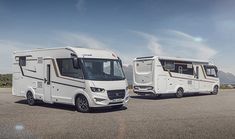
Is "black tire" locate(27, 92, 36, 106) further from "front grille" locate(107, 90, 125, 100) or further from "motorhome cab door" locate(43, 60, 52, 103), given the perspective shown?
"front grille" locate(107, 90, 125, 100)

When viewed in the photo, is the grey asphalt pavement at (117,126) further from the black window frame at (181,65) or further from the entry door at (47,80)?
the black window frame at (181,65)

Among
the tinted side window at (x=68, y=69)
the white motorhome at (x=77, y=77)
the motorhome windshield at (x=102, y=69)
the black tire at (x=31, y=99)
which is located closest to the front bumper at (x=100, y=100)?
the white motorhome at (x=77, y=77)

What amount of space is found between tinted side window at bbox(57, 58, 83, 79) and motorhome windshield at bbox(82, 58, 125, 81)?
36cm

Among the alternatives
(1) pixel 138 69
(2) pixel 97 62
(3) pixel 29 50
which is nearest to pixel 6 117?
(2) pixel 97 62

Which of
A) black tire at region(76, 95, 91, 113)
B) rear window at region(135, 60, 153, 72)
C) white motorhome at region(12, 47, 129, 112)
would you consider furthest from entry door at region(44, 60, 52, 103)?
rear window at region(135, 60, 153, 72)

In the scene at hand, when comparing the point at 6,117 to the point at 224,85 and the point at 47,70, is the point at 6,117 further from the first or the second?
the point at 224,85

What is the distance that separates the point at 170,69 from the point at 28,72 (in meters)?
9.56

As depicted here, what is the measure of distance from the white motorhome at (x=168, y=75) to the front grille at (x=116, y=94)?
697cm

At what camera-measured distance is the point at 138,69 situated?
22750mm

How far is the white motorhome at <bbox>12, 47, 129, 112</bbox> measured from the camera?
14094 millimetres

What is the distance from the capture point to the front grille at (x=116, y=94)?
1427 centimetres

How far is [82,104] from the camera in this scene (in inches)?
567

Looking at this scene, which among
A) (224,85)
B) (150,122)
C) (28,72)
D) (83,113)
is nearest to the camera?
(150,122)

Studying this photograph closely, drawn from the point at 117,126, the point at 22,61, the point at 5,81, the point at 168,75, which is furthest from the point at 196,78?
the point at 5,81
